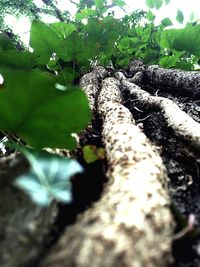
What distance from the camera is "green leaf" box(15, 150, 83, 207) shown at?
0.55 meters

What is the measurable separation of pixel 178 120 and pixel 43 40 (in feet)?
3.05

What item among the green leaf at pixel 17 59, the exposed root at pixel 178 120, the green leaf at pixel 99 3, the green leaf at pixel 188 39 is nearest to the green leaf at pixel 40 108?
the exposed root at pixel 178 120

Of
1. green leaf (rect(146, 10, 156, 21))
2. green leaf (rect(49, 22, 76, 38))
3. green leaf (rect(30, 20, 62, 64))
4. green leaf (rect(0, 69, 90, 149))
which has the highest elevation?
green leaf (rect(146, 10, 156, 21))

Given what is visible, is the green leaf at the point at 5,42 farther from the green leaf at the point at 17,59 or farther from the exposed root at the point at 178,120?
the exposed root at the point at 178,120

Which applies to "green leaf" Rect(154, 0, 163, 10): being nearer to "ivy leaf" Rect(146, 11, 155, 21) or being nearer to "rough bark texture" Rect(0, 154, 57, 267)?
"ivy leaf" Rect(146, 11, 155, 21)

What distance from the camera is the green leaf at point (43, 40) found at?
1.77 meters

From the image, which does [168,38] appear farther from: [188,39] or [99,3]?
[99,3]

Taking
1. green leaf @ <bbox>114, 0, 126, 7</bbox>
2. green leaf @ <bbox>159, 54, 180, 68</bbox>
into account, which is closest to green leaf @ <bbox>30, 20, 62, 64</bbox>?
green leaf @ <bbox>159, 54, 180, 68</bbox>

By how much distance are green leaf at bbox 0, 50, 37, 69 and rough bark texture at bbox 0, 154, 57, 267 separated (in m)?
1.25

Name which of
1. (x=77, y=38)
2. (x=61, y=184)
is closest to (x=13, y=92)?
(x=61, y=184)

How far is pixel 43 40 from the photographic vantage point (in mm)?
1840

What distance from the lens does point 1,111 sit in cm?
80

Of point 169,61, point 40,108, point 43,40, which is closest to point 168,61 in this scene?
point 169,61

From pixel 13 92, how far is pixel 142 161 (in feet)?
1.36
